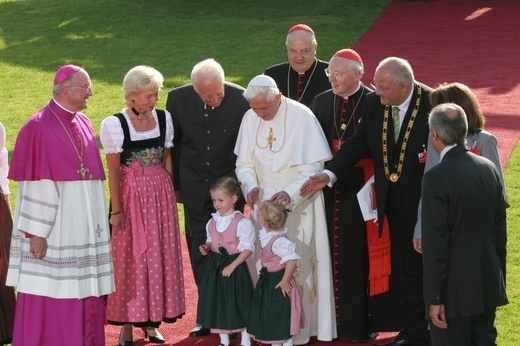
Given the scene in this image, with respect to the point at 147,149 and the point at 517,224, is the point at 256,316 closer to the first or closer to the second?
the point at 147,149

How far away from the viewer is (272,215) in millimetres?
7219

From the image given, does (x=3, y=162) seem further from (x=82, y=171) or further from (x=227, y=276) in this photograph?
(x=227, y=276)

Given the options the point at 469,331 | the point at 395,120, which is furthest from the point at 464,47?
the point at 469,331

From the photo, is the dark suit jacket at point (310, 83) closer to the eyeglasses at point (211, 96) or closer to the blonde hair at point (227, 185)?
the eyeglasses at point (211, 96)

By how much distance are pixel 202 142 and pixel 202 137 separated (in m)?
0.04

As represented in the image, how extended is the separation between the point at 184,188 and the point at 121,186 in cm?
70

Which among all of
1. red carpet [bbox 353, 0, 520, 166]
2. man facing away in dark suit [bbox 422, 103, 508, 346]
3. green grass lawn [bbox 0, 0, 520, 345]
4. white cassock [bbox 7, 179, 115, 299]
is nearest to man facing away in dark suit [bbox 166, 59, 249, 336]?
white cassock [bbox 7, 179, 115, 299]

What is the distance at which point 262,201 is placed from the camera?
7.59 meters

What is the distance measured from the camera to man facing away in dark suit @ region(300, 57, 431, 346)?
286 inches

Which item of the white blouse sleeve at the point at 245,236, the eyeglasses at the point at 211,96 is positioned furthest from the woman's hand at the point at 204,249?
the eyeglasses at the point at 211,96

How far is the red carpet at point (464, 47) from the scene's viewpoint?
610 inches

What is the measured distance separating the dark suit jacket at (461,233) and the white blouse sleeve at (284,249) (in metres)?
1.44

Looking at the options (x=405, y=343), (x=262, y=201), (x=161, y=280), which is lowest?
(x=405, y=343)

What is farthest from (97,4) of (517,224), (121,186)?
(121,186)
